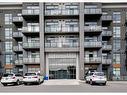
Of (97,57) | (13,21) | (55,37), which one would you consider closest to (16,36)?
(13,21)

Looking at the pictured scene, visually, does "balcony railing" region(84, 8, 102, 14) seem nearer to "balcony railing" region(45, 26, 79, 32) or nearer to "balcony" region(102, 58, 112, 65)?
"balcony railing" region(45, 26, 79, 32)

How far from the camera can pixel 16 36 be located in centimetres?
5981

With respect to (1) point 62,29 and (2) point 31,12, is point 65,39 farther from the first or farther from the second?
(2) point 31,12

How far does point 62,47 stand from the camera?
57.4m

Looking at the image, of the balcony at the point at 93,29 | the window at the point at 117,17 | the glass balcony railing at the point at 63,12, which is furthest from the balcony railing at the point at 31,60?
the window at the point at 117,17

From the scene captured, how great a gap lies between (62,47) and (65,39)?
2.16 m

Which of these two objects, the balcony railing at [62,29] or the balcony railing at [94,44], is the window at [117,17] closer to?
the balcony railing at [94,44]

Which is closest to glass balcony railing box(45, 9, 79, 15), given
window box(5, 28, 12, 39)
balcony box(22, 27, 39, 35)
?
balcony box(22, 27, 39, 35)

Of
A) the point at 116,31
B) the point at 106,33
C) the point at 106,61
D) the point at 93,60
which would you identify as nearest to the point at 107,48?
the point at 106,61

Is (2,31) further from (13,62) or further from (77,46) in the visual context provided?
(77,46)

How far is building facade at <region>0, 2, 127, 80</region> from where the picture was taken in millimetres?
56812

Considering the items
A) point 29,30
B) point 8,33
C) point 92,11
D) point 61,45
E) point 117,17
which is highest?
point 92,11

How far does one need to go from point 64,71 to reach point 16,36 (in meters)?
11.6

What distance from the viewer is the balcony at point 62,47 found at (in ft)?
186
